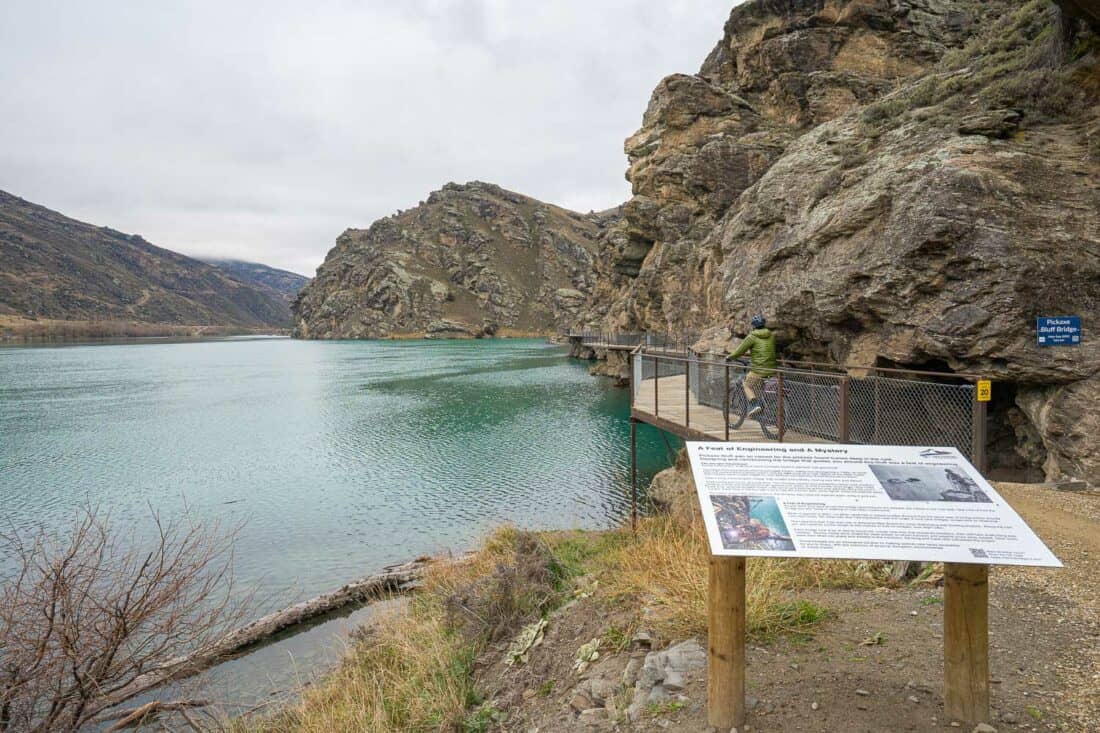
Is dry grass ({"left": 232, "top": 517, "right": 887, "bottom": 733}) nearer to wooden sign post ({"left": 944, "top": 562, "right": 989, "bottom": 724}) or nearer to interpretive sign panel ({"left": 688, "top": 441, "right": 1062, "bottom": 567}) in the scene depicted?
wooden sign post ({"left": 944, "top": 562, "right": 989, "bottom": 724})

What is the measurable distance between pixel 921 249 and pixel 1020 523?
35.2 ft

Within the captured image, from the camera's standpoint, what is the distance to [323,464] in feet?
85.8

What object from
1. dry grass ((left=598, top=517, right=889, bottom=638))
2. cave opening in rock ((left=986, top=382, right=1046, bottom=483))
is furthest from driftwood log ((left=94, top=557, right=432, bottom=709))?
cave opening in rock ((left=986, top=382, right=1046, bottom=483))

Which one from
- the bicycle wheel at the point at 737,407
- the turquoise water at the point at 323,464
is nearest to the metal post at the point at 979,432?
the bicycle wheel at the point at 737,407

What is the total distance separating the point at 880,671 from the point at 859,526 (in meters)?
2.18

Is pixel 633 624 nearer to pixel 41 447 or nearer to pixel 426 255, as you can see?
pixel 41 447

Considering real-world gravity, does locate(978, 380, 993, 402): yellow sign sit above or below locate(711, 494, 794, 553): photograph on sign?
above

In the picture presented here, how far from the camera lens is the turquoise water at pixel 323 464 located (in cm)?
1736

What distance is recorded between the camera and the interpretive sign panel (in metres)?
3.36

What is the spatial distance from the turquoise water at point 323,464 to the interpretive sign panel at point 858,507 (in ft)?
42.6

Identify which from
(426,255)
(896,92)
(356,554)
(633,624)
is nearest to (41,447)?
(356,554)

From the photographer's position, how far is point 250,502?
2083cm

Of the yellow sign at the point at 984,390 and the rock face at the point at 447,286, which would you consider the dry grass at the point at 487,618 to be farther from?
the rock face at the point at 447,286

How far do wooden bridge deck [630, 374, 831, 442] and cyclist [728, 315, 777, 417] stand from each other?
75 centimetres
